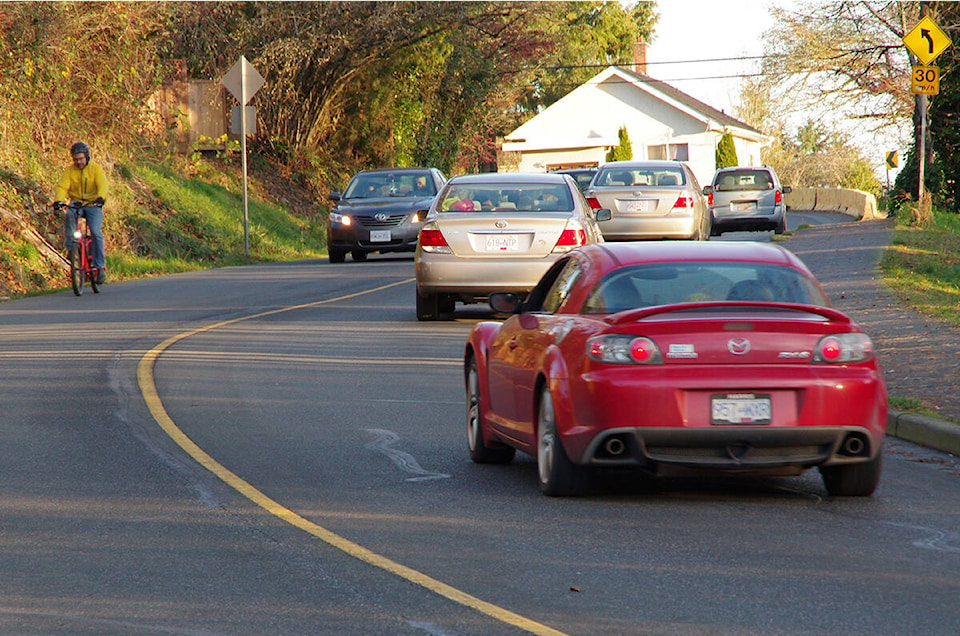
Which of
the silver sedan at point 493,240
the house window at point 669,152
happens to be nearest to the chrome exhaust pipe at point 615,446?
the silver sedan at point 493,240

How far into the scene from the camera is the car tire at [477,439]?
8773 mm

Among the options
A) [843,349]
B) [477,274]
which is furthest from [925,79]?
[843,349]

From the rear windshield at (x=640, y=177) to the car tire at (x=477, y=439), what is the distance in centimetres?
1717

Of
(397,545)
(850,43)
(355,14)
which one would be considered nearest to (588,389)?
(397,545)

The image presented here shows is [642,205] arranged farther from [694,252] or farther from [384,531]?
[384,531]

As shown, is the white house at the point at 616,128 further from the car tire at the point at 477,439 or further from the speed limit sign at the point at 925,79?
the car tire at the point at 477,439

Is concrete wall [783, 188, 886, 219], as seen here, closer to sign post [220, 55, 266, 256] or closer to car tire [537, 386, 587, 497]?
sign post [220, 55, 266, 256]

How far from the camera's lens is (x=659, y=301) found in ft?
25.5

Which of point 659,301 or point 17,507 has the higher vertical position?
point 659,301

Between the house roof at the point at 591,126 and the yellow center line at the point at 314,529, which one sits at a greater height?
the house roof at the point at 591,126

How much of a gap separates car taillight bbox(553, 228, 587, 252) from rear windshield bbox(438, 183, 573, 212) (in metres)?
0.49

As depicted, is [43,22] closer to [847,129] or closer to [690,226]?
[690,226]

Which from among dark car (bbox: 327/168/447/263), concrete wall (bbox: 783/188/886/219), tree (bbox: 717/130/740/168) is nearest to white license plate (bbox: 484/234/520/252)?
dark car (bbox: 327/168/447/263)

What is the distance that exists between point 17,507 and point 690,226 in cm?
1879
